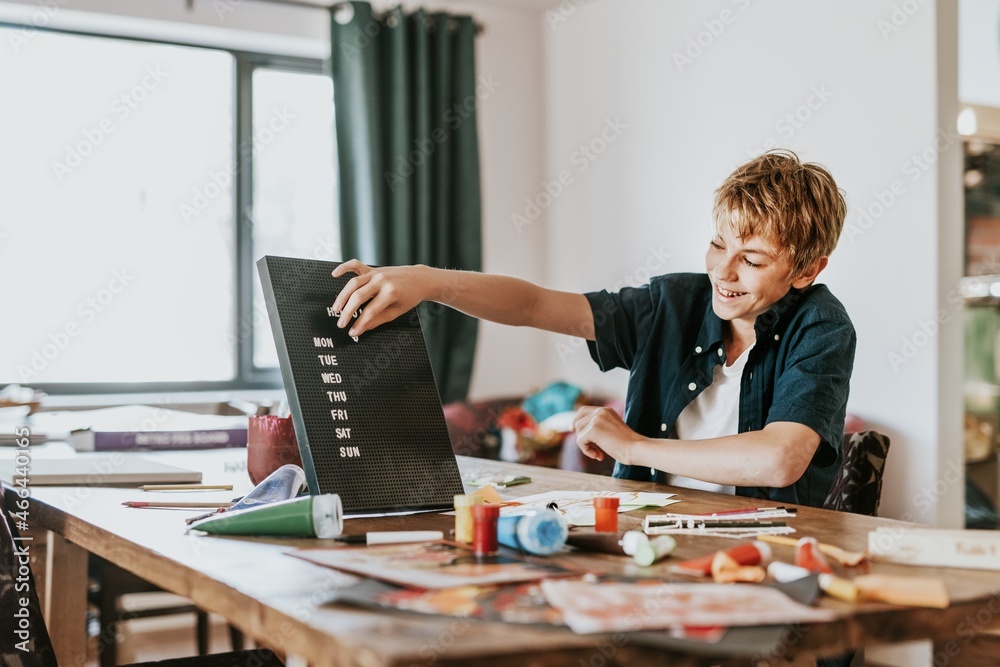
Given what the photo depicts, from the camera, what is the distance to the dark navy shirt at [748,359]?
1561mm

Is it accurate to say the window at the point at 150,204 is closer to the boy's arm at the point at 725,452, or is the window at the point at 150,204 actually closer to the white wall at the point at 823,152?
the white wall at the point at 823,152

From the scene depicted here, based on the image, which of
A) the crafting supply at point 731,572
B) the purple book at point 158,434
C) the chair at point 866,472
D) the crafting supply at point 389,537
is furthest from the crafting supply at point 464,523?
the purple book at point 158,434

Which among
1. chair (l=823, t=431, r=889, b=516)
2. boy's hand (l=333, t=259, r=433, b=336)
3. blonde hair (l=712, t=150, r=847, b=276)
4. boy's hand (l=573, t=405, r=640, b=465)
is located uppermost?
blonde hair (l=712, t=150, r=847, b=276)

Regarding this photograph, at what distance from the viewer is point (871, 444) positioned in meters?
2.00

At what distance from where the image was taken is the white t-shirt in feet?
5.82

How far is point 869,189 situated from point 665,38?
1.24 metres

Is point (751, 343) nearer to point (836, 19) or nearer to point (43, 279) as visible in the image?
point (836, 19)

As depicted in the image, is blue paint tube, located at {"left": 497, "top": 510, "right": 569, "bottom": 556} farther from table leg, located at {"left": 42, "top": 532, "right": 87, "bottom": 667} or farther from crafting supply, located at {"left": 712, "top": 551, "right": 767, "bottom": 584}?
table leg, located at {"left": 42, "top": 532, "right": 87, "bottom": 667}

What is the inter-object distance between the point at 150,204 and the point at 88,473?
2.64 meters

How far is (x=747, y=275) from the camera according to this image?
1680mm

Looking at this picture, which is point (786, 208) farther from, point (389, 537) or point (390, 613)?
point (390, 613)

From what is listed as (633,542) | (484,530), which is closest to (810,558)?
(633,542)

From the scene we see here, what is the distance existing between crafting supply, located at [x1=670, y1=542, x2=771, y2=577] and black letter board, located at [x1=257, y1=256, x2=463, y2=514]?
0.46 metres

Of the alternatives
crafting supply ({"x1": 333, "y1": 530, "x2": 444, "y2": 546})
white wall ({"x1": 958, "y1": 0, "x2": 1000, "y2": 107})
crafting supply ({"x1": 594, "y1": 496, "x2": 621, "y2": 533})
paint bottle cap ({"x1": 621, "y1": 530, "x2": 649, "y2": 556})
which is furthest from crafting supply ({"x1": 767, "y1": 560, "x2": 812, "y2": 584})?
white wall ({"x1": 958, "y1": 0, "x2": 1000, "y2": 107})
